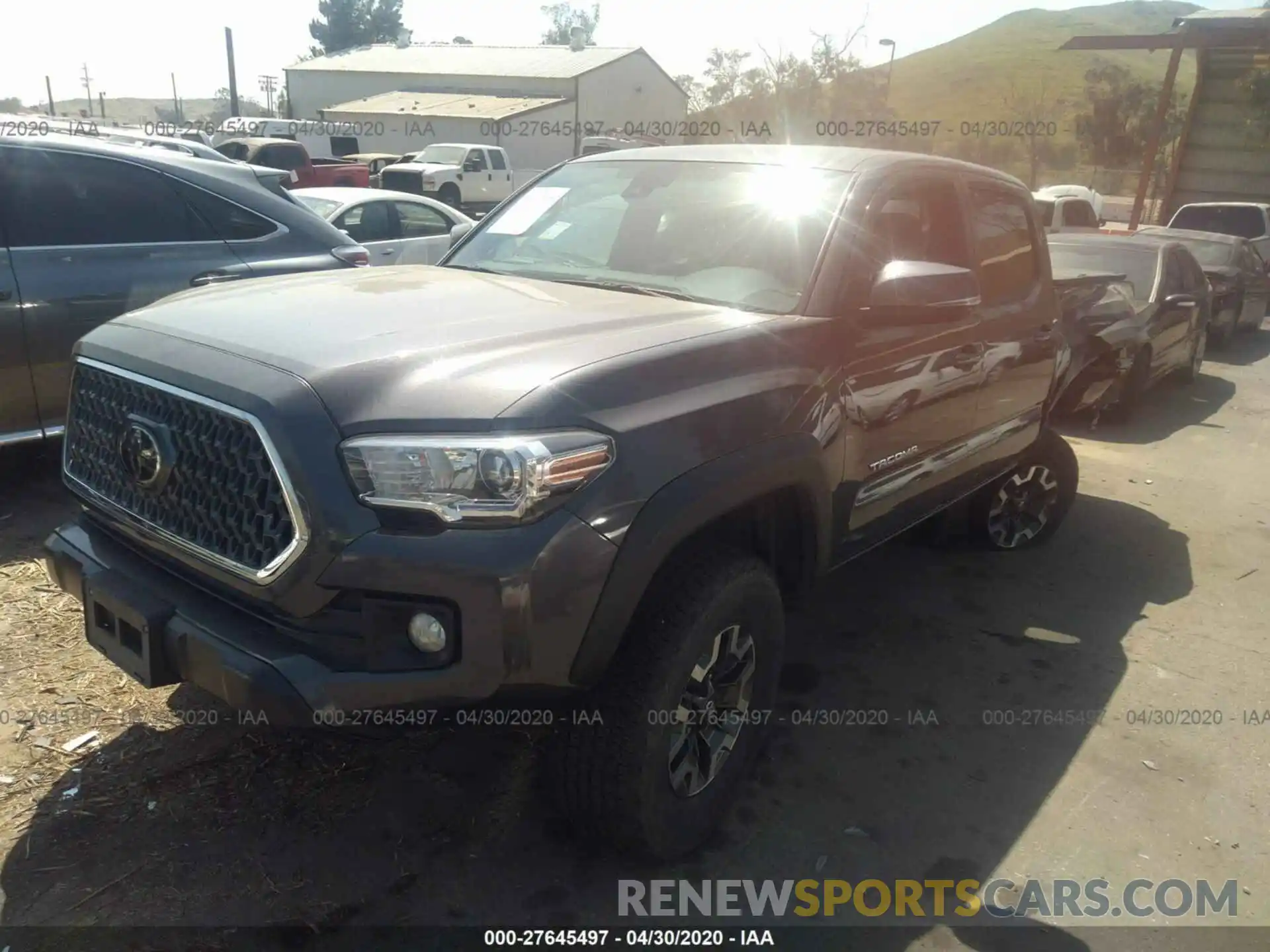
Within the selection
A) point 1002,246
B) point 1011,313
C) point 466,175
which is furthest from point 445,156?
point 1011,313

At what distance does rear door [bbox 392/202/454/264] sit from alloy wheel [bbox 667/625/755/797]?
691 centimetres

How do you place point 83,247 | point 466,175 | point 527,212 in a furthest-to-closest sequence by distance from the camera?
point 466,175, point 83,247, point 527,212

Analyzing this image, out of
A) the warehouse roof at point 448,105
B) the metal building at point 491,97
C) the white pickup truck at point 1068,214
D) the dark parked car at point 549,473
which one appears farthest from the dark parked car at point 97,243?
the warehouse roof at point 448,105

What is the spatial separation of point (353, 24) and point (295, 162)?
2933 inches

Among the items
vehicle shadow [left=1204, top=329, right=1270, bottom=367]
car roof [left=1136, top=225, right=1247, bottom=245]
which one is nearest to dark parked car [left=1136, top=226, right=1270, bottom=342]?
car roof [left=1136, top=225, right=1247, bottom=245]

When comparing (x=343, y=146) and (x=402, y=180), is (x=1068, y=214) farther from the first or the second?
(x=343, y=146)

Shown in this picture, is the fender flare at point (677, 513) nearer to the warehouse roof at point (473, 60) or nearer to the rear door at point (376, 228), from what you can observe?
the rear door at point (376, 228)

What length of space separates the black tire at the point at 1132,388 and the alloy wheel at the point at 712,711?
6.45m

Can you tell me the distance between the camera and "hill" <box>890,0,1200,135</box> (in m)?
54.2

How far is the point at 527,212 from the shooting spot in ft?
13.1

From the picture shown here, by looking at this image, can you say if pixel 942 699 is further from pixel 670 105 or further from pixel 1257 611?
pixel 670 105

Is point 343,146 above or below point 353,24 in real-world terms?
below

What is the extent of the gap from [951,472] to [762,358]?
1.54 m

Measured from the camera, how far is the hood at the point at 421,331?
7.15 ft
